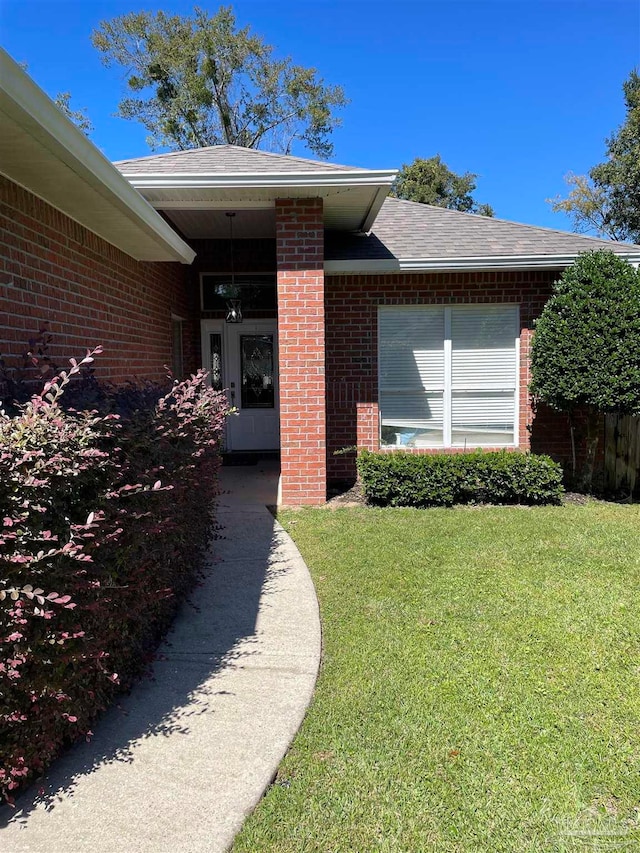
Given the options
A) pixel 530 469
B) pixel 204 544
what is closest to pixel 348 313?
pixel 530 469

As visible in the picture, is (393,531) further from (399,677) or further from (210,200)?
(210,200)

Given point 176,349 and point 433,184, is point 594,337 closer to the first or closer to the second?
point 176,349

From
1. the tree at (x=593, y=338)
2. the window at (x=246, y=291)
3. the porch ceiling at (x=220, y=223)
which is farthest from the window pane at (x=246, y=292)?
the tree at (x=593, y=338)

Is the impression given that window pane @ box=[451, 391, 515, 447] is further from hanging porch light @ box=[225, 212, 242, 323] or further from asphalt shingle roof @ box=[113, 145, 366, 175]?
hanging porch light @ box=[225, 212, 242, 323]

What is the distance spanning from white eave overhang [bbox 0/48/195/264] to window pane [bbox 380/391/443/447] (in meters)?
4.28

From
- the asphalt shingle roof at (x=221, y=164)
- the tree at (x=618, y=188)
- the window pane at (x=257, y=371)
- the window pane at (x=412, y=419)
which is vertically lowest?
the window pane at (x=412, y=419)

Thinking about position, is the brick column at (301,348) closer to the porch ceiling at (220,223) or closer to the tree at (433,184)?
the porch ceiling at (220,223)

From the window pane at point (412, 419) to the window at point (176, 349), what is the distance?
3.48 m

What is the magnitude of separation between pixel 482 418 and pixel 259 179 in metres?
4.71

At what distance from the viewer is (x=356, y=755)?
284 cm

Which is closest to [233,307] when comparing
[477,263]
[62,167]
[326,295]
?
[326,295]

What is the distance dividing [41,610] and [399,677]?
6.89 feet

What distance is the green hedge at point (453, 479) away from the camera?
25.6 ft

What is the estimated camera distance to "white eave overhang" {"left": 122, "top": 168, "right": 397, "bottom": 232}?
22.4 ft
